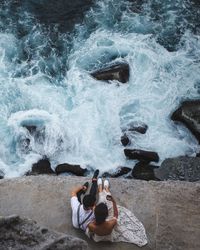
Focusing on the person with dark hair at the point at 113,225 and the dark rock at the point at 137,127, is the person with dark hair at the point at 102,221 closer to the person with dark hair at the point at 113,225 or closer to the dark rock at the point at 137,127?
the person with dark hair at the point at 113,225

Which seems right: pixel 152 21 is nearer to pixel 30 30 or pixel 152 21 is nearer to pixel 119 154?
pixel 30 30

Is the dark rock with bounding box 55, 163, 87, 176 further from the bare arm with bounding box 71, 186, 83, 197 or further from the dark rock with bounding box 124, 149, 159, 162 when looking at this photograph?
the bare arm with bounding box 71, 186, 83, 197

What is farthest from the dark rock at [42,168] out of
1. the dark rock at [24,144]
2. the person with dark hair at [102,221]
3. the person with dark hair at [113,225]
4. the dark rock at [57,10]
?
the dark rock at [57,10]

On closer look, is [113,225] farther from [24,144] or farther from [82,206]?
[24,144]

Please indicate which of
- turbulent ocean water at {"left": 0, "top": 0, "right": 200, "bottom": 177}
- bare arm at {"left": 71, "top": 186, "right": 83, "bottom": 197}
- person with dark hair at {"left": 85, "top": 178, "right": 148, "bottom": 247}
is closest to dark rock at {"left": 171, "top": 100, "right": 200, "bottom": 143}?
turbulent ocean water at {"left": 0, "top": 0, "right": 200, "bottom": 177}

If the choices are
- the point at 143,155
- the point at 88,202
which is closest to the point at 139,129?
the point at 143,155

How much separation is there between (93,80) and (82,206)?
18.0 feet

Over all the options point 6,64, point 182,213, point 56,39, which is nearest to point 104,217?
point 182,213

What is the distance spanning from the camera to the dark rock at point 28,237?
5098 millimetres

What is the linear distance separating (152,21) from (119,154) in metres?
5.36

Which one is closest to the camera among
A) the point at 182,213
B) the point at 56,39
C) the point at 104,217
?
the point at 104,217

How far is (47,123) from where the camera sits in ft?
33.3

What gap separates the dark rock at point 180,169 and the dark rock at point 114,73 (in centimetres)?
306

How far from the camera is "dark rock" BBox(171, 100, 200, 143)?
382 inches
